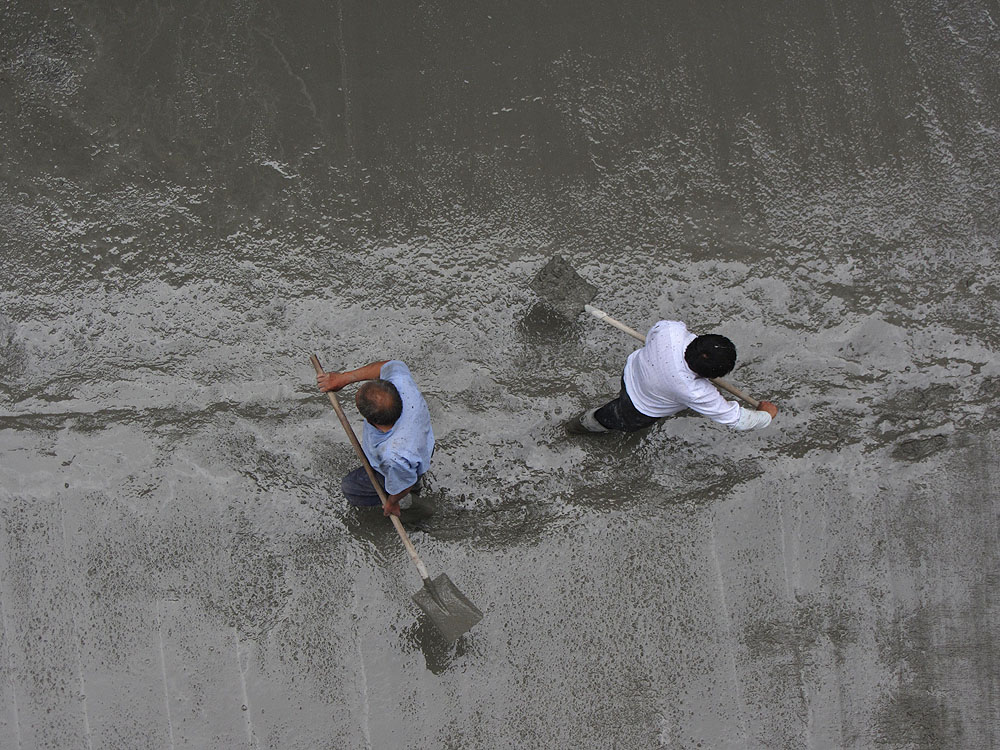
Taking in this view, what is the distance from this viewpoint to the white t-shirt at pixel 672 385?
8.41 ft

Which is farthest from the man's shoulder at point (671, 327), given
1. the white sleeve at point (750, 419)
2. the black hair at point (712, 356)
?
the white sleeve at point (750, 419)

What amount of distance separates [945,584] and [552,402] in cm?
209

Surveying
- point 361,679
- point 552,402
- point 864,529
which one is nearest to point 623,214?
point 552,402

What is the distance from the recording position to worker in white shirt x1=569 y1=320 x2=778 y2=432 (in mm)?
2422

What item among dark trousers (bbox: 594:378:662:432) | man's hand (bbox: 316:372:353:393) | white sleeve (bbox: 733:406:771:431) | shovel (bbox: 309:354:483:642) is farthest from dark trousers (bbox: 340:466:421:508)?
white sleeve (bbox: 733:406:771:431)

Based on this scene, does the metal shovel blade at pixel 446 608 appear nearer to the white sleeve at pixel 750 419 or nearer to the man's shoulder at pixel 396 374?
the man's shoulder at pixel 396 374

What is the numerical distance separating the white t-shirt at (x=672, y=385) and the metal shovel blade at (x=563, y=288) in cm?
51

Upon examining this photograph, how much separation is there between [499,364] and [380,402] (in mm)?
1041

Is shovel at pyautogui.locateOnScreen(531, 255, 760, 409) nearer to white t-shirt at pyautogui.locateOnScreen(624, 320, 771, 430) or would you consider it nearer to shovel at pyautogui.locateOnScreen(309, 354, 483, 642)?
white t-shirt at pyautogui.locateOnScreen(624, 320, 771, 430)

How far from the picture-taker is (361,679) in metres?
3.08

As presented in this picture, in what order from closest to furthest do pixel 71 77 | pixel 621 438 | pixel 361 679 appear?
pixel 361 679 < pixel 621 438 < pixel 71 77

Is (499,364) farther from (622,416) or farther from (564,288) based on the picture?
(622,416)

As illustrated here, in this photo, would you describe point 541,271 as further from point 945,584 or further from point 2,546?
point 2,546

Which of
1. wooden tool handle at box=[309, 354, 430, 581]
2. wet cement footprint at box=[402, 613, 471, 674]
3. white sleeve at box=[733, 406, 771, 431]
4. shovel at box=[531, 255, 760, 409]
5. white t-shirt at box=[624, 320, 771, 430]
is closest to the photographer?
white t-shirt at box=[624, 320, 771, 430]
